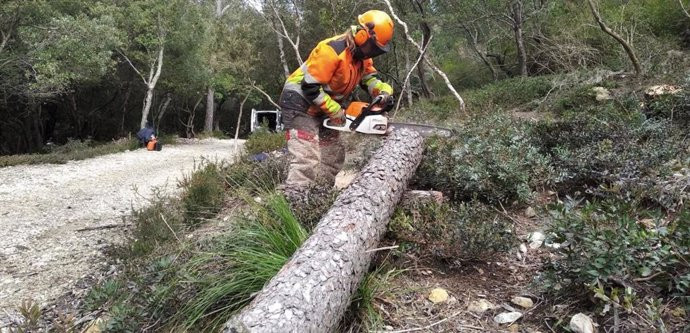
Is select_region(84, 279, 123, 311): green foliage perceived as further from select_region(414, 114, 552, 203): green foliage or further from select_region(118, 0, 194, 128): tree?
select_region(118, 0, 194, 128): tree

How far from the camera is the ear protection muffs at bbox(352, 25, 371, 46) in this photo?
154 inches

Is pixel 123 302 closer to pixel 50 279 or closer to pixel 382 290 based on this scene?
pixel 382 290

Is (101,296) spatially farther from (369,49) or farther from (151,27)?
(151,27)

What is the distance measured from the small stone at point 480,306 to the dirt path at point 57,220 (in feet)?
8.86

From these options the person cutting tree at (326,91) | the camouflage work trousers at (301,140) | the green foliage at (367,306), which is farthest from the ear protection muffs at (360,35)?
the green foliage at (367,306)

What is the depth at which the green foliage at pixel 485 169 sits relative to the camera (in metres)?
3.70

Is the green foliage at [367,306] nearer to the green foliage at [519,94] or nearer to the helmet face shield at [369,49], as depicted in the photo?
the helmet face shield at [369,49]

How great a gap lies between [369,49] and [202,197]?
7.83 ft

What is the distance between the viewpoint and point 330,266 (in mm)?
2219

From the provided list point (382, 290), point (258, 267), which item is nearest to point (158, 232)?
point (258, 267)

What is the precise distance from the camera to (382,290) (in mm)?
2574

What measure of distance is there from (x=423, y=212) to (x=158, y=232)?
230 cm

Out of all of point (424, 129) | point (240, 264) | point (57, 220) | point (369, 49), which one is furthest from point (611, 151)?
point (57, 220)

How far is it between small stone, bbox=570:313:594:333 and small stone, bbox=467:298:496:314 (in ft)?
1.52
